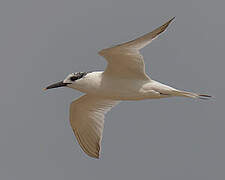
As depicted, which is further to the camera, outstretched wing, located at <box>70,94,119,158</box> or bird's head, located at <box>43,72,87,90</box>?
outstretched wing, located at <box>70,94,119,158</box>

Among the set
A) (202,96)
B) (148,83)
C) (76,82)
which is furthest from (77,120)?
(202,96)

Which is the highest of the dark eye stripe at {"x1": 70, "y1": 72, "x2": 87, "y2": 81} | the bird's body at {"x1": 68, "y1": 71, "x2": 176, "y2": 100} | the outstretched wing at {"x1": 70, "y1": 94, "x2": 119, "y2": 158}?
the dark eye stripe at {"x1": 70, "y1": 72, "x2": 87, "y2": 81}

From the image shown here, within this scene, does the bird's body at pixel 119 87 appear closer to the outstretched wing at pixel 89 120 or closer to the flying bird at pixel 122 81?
the flying bird at pixel 122 81

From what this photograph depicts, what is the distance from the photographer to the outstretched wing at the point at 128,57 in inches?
454

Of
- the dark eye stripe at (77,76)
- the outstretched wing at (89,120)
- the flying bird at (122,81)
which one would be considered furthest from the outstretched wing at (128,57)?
the outstretched wing at (89,120)

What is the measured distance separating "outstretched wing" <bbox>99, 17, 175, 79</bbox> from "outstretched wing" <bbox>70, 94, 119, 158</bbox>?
1.69m

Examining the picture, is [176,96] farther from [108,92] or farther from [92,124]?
[92,124]

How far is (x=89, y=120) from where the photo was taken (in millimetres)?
14203

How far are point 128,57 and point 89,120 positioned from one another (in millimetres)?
2616

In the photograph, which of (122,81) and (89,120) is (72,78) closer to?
(122,81)

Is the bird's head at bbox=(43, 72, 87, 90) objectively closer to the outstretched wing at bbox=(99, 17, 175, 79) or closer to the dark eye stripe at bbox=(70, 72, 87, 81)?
the dark eye stripe at bbox=(70, 72, 87, 81)

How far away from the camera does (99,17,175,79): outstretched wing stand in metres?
11.5

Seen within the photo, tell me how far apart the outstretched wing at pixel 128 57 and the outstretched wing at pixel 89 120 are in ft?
5.55

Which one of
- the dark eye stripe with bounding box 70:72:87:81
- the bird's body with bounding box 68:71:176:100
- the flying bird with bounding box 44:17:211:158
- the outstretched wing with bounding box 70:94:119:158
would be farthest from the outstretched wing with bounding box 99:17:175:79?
the outstretched wing with bounding box 70:94:119:158
